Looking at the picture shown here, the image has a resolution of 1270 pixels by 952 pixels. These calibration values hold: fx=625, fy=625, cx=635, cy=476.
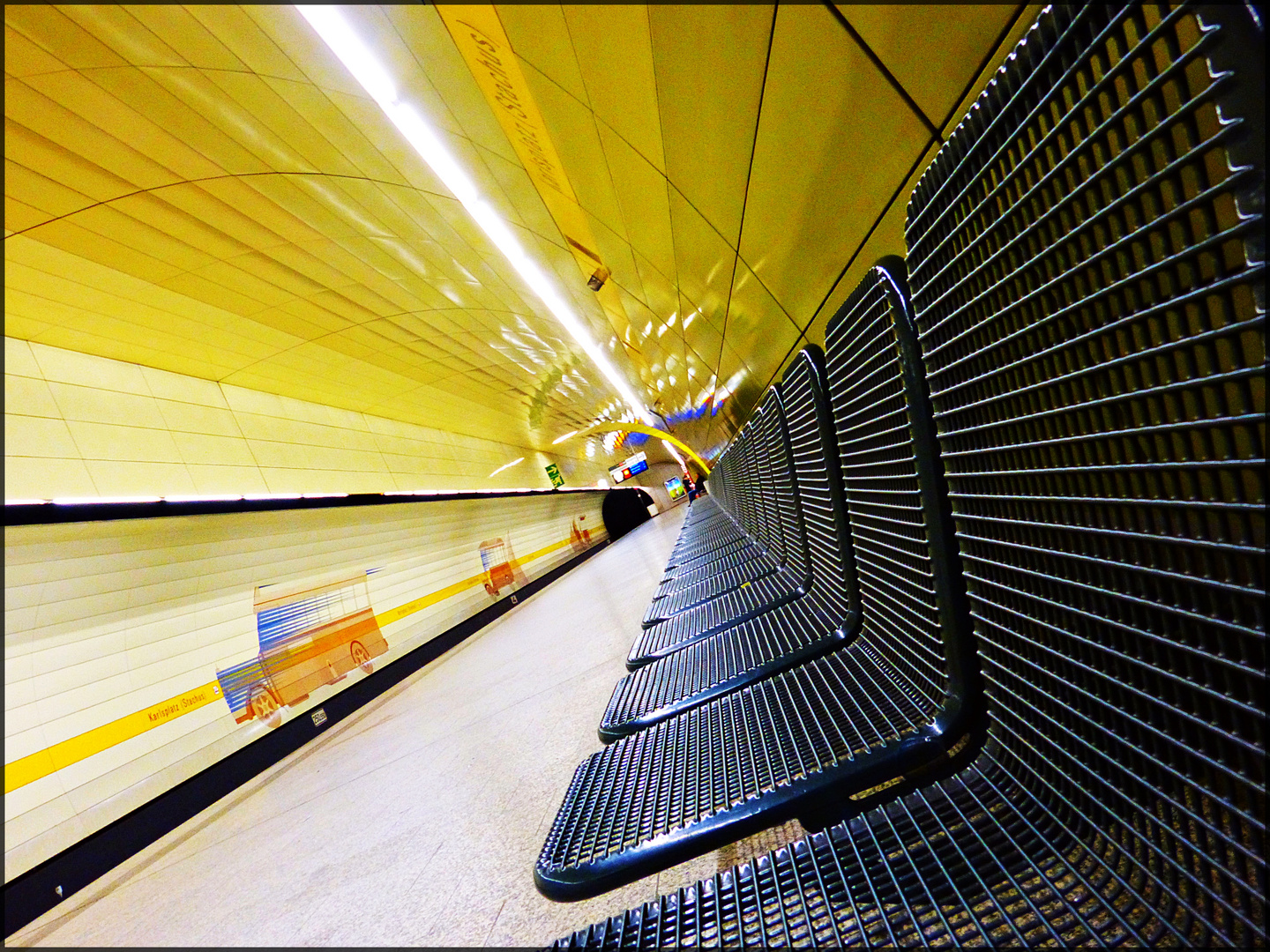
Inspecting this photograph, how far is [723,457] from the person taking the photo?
321 inches

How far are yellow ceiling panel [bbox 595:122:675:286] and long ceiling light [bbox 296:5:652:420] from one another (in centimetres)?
152

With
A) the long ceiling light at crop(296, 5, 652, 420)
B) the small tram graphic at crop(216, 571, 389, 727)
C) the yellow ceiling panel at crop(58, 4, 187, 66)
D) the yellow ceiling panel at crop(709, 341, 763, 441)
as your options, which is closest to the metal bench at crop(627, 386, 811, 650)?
the long ceiling light at crop(296, 5, 652, 420)

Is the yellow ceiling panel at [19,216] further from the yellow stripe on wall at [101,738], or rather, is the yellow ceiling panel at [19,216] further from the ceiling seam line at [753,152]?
the ceiling seam line at [753,152]

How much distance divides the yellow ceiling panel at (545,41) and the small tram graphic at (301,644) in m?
7.19

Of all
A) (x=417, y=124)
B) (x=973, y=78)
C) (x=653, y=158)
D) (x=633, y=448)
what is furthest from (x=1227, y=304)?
(x=633, y=448)

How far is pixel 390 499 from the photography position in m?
11.1

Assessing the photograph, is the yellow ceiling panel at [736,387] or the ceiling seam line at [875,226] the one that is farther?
the yellow ceiling panel at [736,387]

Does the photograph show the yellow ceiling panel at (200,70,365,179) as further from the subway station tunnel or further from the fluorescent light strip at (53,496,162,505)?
the fluorescent light strip at (53,496,162,505)

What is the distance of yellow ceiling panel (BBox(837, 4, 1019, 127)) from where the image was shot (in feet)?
5.03

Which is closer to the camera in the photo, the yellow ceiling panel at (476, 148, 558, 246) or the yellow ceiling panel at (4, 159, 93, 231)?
the yellow ceiling panel at (4, 159, 93, 231)

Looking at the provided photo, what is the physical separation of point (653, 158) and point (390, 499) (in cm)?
895

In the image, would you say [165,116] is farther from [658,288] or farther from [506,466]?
[506,466]

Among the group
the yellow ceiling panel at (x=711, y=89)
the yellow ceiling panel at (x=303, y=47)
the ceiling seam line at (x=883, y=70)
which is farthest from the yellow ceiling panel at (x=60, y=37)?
the ceiling seam line at (x=883, y=70)

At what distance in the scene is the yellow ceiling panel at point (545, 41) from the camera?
2830 millimetres
